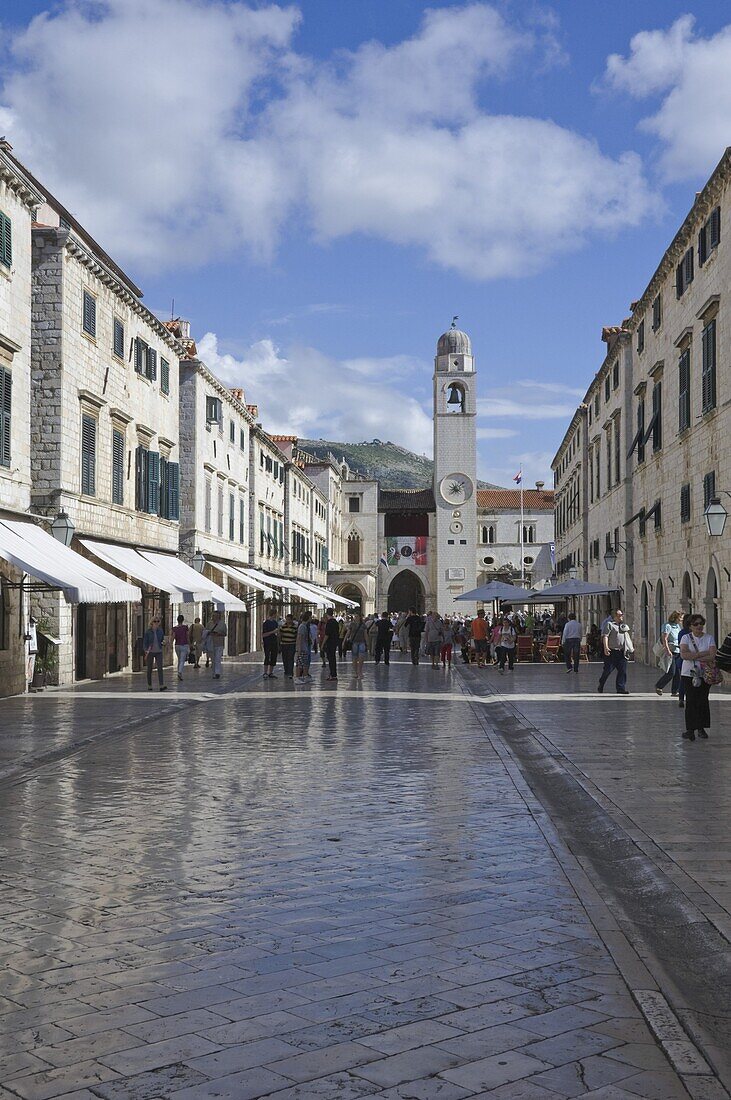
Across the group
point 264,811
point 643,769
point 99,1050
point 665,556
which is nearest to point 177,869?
point 264,811

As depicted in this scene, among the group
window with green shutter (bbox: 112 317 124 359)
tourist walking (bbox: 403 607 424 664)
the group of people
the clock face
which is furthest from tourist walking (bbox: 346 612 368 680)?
the clock face

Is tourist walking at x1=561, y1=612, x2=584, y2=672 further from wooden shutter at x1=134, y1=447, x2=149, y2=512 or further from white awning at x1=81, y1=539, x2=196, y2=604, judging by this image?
wooden shutter at x1=134, y1=447, x2=149, y2=512

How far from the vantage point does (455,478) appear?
92000 millimetres

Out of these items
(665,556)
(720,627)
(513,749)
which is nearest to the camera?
(513,749)

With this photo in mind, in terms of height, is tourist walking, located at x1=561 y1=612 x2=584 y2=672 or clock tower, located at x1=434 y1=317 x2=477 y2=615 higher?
clock tower, located at x1=434 y1=317 x2=477 y2=615

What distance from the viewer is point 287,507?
58.9m

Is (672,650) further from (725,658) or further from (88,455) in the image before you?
(88,455)

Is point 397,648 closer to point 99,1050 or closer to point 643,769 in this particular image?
point 643,769

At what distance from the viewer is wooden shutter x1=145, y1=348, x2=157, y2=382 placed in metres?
31.4

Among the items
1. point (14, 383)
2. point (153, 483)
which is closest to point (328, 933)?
point (14, 383)

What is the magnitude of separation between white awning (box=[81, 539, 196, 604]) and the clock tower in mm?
63322

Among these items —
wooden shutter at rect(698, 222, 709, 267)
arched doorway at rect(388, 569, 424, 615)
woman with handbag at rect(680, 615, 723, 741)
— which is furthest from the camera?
arched doorway at rect(388, 569, 424, 615)

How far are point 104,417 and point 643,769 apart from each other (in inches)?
748

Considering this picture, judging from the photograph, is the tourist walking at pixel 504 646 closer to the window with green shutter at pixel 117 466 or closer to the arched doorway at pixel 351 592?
the window with green shutter at pixel 117 466
